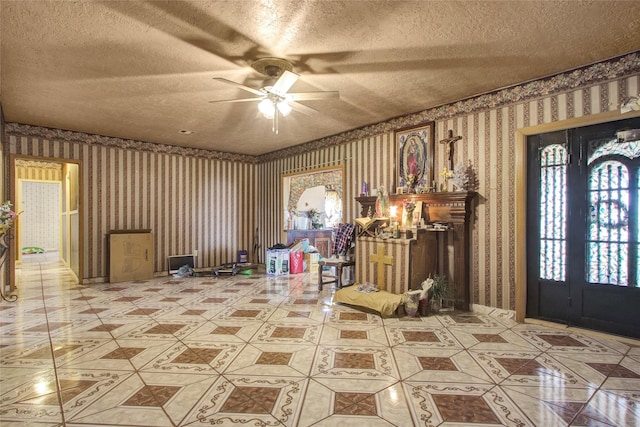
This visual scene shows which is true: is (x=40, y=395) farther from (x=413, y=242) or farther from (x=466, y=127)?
(x=466, y=127)

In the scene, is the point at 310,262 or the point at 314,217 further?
the point at 314,217

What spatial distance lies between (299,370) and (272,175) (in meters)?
5.86

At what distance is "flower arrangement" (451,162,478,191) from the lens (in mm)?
4223

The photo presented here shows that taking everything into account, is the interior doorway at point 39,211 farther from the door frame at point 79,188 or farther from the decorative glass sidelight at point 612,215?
the decorative glass sidelight at point 612,215

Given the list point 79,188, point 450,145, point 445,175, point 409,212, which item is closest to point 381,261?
point 409,212

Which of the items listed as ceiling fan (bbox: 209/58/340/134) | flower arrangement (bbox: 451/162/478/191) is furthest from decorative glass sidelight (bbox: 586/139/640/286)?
ceiling fan (bbox: 209/58/340/134)

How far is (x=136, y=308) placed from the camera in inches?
167

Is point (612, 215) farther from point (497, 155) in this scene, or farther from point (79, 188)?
point (79, 188)

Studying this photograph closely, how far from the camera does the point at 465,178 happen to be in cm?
421

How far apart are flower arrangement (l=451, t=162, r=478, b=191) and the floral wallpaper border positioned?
0.74 metres

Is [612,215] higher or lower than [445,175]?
lower

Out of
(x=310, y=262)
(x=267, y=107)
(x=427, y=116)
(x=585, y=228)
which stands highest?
(x=427, y=116)

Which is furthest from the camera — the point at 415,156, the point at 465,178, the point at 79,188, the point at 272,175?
the point at 272,175

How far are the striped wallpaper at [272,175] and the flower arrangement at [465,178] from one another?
9 cm
